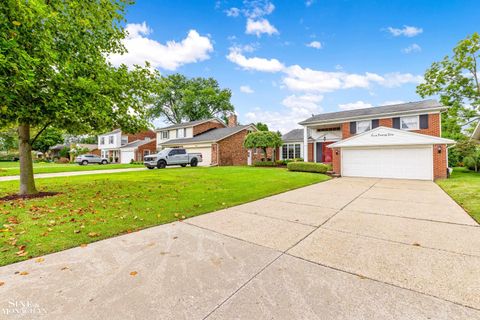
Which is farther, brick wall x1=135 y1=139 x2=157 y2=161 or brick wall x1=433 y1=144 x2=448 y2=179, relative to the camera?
brick wall x1=135 y1=139 x2=157 y2=161

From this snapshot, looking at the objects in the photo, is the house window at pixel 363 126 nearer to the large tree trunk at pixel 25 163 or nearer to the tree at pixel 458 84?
the tree at pixel 458 84

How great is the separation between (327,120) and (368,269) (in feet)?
58.8

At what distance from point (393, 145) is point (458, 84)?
49.3 ft

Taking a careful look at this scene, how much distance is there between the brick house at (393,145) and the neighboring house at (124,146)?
25773 millimetres

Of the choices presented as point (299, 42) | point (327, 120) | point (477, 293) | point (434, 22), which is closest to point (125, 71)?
point (477, 293)

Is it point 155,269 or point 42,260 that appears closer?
point 155,269

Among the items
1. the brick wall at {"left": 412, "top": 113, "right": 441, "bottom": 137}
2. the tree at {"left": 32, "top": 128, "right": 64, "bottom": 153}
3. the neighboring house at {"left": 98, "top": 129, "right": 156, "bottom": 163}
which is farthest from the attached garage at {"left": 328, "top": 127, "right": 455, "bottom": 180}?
the tree at {"left": 32, "top": 128, "right": 64, "bottom": 153}

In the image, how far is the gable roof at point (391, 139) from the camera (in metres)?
12.3

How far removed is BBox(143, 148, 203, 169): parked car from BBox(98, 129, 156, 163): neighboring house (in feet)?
48.8

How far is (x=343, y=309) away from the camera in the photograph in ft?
6.63

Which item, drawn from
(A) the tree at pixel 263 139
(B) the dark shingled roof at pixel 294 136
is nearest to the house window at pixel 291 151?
(B) the dark shingled roof at pixel 294 136

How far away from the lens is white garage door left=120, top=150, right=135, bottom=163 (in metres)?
33.5

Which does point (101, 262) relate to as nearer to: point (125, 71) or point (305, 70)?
point (125, 71)

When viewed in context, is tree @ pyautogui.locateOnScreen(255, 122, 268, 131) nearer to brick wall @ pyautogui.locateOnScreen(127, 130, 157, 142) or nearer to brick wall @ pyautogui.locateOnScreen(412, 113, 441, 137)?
brick wall @ pyautogui.locateOnScreen(127, 130, 157, 142)
